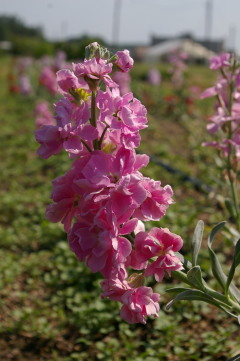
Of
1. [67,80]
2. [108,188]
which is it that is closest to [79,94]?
[67,80]

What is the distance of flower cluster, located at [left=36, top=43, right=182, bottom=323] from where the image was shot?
1.26 meters

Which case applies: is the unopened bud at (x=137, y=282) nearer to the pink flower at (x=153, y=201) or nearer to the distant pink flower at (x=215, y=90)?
the pink flower at (x=153, y=201)

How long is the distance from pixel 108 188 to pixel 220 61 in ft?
4.17

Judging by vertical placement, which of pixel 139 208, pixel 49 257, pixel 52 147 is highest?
pixel 52 147

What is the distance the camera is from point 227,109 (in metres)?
2.43

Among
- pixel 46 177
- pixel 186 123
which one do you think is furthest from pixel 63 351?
pixel 186 123

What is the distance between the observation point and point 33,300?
3074 millimetres

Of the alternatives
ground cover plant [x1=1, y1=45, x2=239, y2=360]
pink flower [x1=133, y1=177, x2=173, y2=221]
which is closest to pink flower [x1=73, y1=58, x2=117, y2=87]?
pink flower [x1=133, y1=177, x2=173, y2=221]

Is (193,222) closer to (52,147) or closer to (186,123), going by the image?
(52,147)

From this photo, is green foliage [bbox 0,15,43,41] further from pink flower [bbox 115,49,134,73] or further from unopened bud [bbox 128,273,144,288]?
unopened bud [bbox 128,273,144,288]

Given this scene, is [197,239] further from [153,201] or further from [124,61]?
[124,61]

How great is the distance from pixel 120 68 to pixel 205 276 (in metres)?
1.98

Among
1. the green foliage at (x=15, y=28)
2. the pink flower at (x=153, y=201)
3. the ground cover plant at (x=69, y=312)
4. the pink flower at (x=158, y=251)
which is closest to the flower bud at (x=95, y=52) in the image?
the pink flower at (x=153, y=201)

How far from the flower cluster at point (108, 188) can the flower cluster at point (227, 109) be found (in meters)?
0.96
